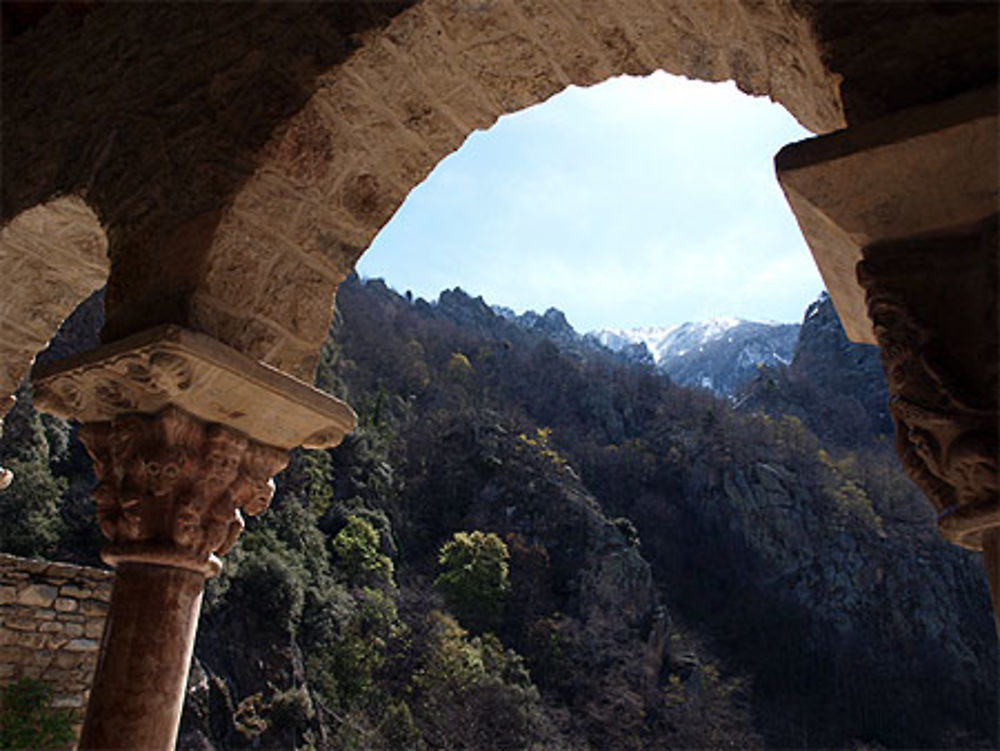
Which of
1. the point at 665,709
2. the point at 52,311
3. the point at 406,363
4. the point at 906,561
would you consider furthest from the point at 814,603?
the point at 52,311

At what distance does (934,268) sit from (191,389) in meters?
1.73

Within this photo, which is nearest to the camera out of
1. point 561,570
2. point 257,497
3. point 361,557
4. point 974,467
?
point 974,467

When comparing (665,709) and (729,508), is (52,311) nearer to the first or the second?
(665,709)

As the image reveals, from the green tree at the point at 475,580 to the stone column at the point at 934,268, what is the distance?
1788 cm

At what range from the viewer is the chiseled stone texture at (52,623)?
16.1 ft

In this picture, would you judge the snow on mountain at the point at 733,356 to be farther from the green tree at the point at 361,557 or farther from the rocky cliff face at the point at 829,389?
the green tree at the point at 361,557

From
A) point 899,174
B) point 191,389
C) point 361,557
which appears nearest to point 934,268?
point 899,174

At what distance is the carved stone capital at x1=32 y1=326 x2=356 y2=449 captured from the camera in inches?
79.6

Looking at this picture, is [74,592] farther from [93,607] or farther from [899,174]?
[899,174]

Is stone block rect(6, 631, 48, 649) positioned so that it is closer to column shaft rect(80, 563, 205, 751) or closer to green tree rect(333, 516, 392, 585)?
column shaft rect(80, 563, 205, 751)

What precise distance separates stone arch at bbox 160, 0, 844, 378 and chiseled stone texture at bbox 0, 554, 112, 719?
3.55 m

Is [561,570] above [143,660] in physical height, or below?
above

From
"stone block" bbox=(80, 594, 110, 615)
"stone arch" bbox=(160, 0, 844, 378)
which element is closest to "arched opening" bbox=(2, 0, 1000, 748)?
"stone arch" bbox=(160, 0, 844, 378)

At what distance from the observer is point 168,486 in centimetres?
217
